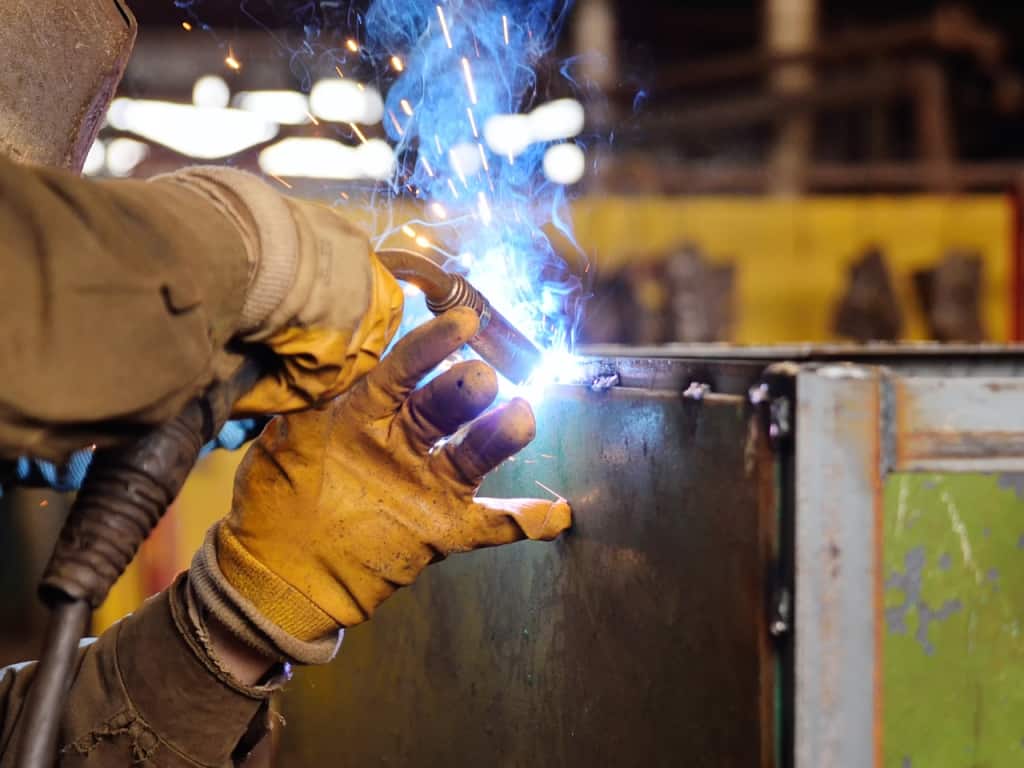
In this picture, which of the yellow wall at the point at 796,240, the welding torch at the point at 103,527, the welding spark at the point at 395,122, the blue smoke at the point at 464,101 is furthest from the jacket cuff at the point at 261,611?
the yellow wall at the point at 796,240

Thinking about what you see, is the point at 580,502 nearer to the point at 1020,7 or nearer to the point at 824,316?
the point at 824,316

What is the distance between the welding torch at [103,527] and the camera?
3.34 feet

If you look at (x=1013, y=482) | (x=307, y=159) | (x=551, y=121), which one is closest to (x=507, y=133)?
(x=551, y=121)

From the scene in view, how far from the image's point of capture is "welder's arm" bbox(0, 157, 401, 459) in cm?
82

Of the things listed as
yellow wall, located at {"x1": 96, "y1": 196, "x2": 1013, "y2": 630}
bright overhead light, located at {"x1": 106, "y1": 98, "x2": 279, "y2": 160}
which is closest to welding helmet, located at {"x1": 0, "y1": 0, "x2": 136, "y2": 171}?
yellow wall, located at {"x1": 96, "y1": 196, "x2": 1013, "y2": 630}

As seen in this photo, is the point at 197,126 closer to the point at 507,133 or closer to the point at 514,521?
the point at 507,133

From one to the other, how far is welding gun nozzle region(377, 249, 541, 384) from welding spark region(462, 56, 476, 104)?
3.73 ft

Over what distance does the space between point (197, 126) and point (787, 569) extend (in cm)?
660

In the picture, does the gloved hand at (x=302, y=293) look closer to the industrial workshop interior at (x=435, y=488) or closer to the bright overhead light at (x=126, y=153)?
the industrial workshop interior at (x=435, y=488)

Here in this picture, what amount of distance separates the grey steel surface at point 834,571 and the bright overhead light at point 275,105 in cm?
523

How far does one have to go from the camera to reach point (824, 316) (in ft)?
19.1

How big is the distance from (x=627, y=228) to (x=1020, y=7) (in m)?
6.23

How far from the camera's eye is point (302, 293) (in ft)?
3.39

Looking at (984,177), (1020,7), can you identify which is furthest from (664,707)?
(1020,7)
